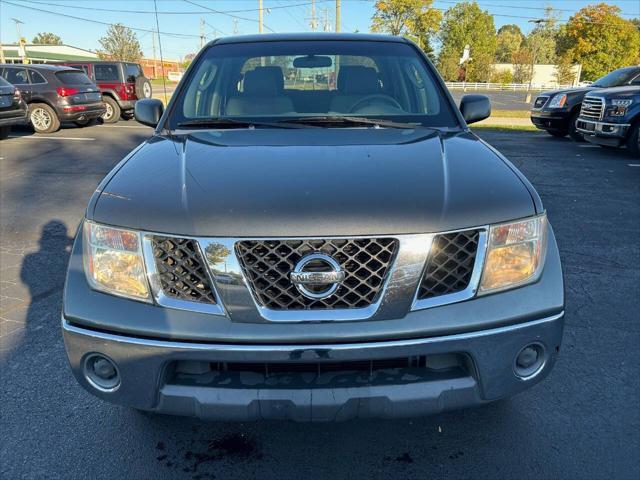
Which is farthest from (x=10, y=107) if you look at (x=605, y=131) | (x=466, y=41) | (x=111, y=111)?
(x=466, y=41)

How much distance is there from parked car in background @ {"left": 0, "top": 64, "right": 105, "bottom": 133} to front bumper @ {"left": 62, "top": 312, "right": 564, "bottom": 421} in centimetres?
1297

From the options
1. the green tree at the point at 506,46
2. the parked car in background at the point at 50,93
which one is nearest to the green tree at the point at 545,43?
the green tree at the point at 506,46

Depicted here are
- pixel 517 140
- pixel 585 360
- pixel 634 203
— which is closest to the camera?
pixel 585 360

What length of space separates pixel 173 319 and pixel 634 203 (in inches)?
259

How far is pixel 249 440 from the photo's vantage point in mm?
2303

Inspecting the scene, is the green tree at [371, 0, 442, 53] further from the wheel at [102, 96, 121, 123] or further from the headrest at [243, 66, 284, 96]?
the headrest at [243, 66, 284, 96]

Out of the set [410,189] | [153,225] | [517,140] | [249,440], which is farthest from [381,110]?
[517,140]

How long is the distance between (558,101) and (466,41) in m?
61.4

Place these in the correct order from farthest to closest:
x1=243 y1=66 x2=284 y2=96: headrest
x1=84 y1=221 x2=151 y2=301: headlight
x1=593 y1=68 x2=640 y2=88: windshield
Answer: x1=593 y1=68 x2=640 y2=88: windshield, x1=243 y1=66 x2=284 y2=96: headrest, x1=84 y1=221 x2=151 y2=301: headlight

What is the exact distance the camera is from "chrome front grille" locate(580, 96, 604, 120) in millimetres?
9852

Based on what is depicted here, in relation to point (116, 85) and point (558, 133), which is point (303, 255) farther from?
point (116, 85)

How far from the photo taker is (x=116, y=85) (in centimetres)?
1612

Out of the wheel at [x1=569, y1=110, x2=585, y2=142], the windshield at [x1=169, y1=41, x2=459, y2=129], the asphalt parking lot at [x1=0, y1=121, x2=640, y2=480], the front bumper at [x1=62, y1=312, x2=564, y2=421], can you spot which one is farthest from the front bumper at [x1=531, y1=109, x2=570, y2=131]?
the front bumper at [x1=62, y1=312, x2=564, y2=421]

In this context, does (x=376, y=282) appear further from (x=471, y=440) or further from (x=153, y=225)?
(x=471, y=440)
